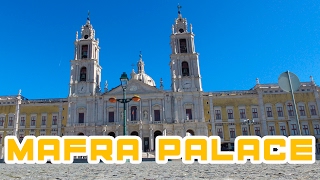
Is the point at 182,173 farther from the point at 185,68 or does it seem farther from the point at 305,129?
the point at 305,129

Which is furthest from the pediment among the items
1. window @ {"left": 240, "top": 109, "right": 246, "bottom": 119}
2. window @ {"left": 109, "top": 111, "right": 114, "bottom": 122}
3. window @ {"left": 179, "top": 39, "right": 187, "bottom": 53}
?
window @ {"left": 240, "top": 109, "right": 246, "bottom": 119}

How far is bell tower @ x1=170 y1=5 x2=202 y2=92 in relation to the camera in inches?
1442

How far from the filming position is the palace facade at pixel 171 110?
114 ft

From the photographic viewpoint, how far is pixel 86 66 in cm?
3919

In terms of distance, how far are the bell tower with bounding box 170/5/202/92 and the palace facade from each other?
0.45 ft

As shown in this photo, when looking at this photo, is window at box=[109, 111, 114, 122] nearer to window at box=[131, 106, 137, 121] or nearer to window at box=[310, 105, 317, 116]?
window at box=[131, 106, 137, 121]

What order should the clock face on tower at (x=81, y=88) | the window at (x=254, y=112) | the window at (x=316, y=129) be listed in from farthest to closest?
the clock face on tower at (x=81, y=88)
the window at (x=254, y=112)
the window at (x=316, y=129)

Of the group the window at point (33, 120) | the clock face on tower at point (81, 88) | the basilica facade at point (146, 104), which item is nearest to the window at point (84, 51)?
the basilica facade at point (146, 104)

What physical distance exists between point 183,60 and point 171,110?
25.5ft

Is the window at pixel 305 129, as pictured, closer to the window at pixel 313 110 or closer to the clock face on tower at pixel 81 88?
the window at pixel 313 110

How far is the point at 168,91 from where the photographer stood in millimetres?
36250

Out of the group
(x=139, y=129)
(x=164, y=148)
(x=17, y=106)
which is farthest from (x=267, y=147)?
(x=17, y=106)

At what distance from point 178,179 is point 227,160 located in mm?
2310

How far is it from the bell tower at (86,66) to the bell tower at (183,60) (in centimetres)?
1128
